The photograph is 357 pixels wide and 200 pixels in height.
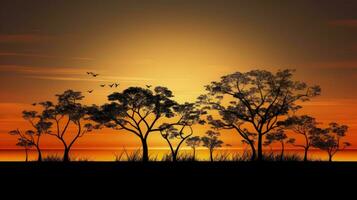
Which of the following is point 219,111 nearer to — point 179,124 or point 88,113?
point 179,124
